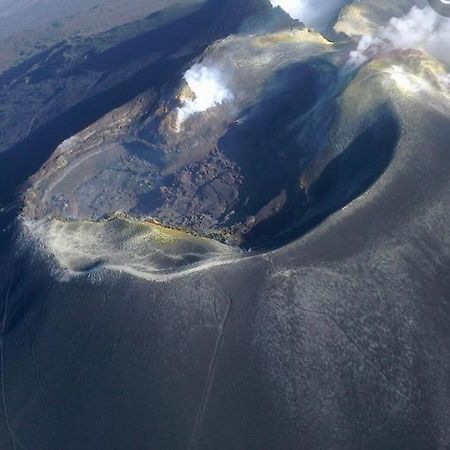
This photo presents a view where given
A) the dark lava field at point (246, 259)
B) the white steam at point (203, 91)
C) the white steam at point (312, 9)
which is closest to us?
the dark lava field at point (246, 259)

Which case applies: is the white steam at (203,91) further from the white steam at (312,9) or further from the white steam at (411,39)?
the white steam at (312,9)

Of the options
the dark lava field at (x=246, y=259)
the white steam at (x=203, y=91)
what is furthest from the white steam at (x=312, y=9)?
the white steam at (x=203, y=91)

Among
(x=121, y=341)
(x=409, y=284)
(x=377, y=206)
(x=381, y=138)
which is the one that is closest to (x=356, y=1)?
(x=381, y=138)

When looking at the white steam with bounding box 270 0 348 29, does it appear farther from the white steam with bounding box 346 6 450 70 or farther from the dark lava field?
the white steam with bounding box 346 6 450 70

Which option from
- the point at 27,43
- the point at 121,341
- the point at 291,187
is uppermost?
the point at 121,341

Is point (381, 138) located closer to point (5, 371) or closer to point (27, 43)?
point (5, 371)
